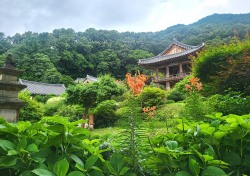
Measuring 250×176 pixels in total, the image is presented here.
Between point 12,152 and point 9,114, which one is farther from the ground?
point 12,152

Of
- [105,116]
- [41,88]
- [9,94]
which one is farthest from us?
[41,88]

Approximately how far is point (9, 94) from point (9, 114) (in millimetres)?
433

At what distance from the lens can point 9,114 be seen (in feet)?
17.7

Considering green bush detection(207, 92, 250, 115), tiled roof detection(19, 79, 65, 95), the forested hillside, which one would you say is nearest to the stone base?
green bush detection(207, 92, 250, 115)

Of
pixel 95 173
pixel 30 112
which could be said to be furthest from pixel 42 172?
pixel 30 112

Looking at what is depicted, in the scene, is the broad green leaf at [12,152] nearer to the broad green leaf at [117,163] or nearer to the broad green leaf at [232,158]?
the broad green leaf at [117,163]

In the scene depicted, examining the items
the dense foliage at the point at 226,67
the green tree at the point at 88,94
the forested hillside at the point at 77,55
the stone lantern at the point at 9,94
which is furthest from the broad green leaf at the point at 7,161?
the forested hillside at the point at 77,55

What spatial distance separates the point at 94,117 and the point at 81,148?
15.0 meters

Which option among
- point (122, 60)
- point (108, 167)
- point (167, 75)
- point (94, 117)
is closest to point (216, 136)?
point (108, 167)

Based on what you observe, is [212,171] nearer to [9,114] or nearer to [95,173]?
[95,173]

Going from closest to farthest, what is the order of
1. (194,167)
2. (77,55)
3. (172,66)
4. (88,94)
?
(194,167) → (88,94) → (172,66) → (77,55)

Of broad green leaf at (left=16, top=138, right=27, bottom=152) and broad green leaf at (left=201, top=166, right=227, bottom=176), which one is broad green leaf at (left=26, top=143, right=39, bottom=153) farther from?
broad green leaf at (left=201, top=166, right=227, bottom=176)

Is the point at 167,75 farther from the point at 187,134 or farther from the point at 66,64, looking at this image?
the point at 187,134

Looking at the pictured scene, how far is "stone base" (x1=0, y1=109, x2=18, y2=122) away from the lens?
5313 millimetres
